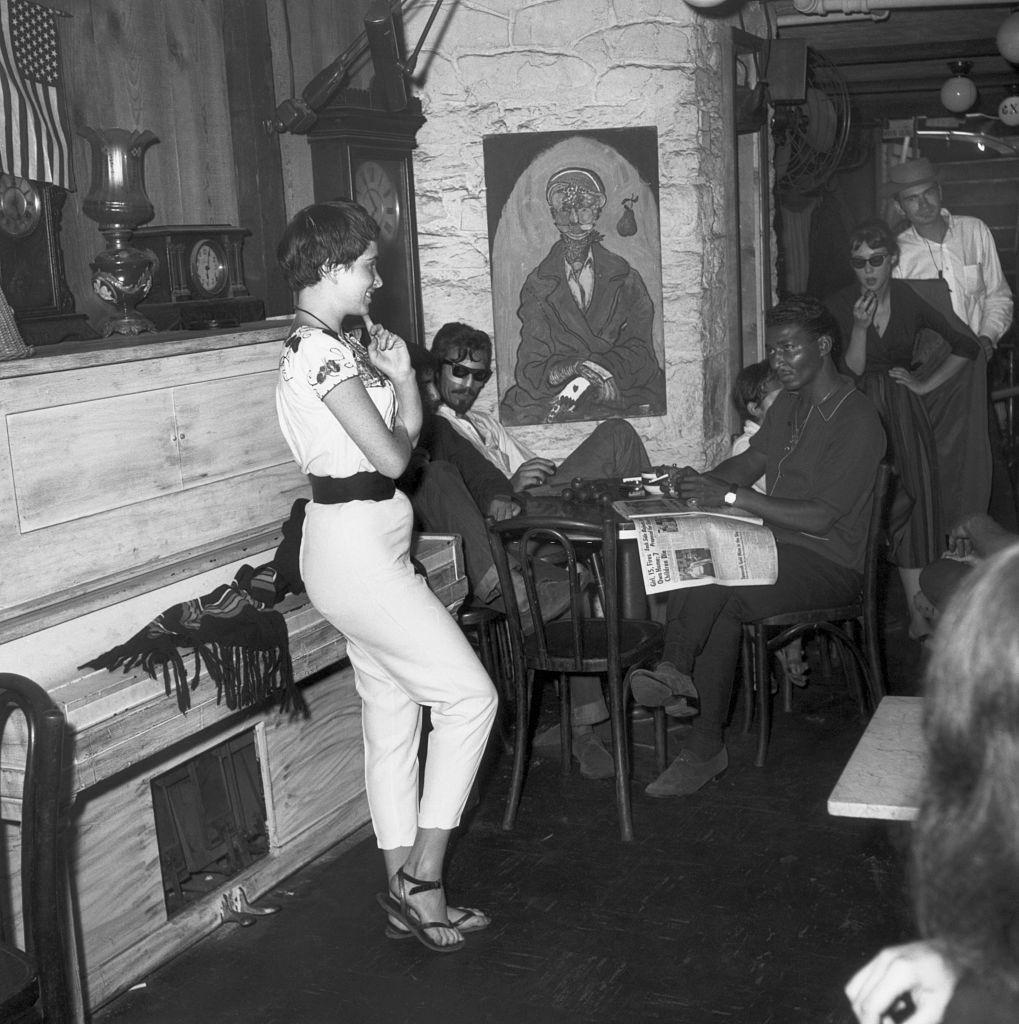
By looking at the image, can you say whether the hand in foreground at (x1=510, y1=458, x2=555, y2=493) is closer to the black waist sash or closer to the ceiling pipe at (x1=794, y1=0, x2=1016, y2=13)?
the black waist sash

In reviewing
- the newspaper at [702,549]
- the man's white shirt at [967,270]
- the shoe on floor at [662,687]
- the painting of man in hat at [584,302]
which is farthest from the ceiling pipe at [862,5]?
the shoe on floor at [662,687]

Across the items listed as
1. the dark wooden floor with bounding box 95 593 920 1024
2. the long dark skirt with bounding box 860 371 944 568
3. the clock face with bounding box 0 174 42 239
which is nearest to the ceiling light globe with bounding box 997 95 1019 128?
the long dark skirt with bounding box 860 371 944 568

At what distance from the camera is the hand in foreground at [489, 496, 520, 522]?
429cm

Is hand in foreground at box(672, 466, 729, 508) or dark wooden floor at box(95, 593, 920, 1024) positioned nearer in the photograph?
dark wooden floor at box(95, 593, 920, 1024)

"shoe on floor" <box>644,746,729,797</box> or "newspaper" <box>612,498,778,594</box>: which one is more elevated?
"newspaper" <box>612,498,778,594</box>

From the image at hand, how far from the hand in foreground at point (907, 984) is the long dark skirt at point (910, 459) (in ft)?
13.0

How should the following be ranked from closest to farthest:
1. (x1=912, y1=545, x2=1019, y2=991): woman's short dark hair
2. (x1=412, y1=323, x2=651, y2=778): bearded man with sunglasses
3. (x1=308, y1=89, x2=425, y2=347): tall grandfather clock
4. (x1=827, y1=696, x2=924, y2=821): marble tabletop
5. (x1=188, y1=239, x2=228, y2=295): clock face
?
(x1=912, y1=545, x2=1019, y2=991): woman's short dark hair, (x1=827, y1=696, x2=924, y2=821): marble tabletop, (x1=188, y1=239, x2=228, y2=295): clock face, (x1=412, y1=323, x2=651, y2=778): bearded man with sunglasses, (x1=308, y1=89, x2=425, y2=347): tall grandfather clock

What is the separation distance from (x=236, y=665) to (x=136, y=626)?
10.4 inches

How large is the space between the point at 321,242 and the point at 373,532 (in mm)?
660

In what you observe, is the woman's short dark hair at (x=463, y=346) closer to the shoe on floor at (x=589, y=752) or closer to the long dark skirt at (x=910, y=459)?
the shoe on floor at (x=589, y=752)

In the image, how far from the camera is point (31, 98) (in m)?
3.44

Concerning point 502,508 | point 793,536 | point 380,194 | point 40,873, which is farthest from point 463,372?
point 40,873

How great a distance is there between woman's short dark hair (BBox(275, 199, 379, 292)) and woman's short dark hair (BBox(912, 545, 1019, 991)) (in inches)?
81.4

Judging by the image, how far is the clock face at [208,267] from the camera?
380 centimetres
